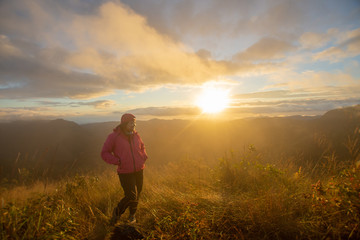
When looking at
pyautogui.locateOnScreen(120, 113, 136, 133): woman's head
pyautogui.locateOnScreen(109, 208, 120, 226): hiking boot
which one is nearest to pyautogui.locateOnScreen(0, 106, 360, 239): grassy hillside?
pyautogui.locateOnScreen(109, 208, 120, 226): hiking boot

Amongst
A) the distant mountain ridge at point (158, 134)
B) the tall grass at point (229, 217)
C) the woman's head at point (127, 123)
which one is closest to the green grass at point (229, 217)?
the tall grass at point (229, 217)

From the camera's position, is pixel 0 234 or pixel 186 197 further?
pixel 186 197

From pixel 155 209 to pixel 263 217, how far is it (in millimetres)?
1673

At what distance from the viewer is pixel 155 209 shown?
10.4ft

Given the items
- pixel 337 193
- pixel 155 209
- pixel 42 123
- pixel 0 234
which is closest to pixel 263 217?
pixel 337 193

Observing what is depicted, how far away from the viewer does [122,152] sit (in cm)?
344

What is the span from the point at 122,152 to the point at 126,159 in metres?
0.15

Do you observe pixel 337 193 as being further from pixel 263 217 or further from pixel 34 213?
pixel 34 213

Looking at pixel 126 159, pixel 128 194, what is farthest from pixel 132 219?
pixel 126 159

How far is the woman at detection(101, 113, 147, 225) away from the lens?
3.35m

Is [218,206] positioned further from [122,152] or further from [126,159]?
[122,152]

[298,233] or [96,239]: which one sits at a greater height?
[298,233]

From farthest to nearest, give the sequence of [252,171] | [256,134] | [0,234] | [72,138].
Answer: [72,138] → [256,134] → [252,171] → [0,234]

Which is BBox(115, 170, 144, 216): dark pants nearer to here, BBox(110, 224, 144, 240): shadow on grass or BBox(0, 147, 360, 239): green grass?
BBox(0, 147, 360, 239): green grass
